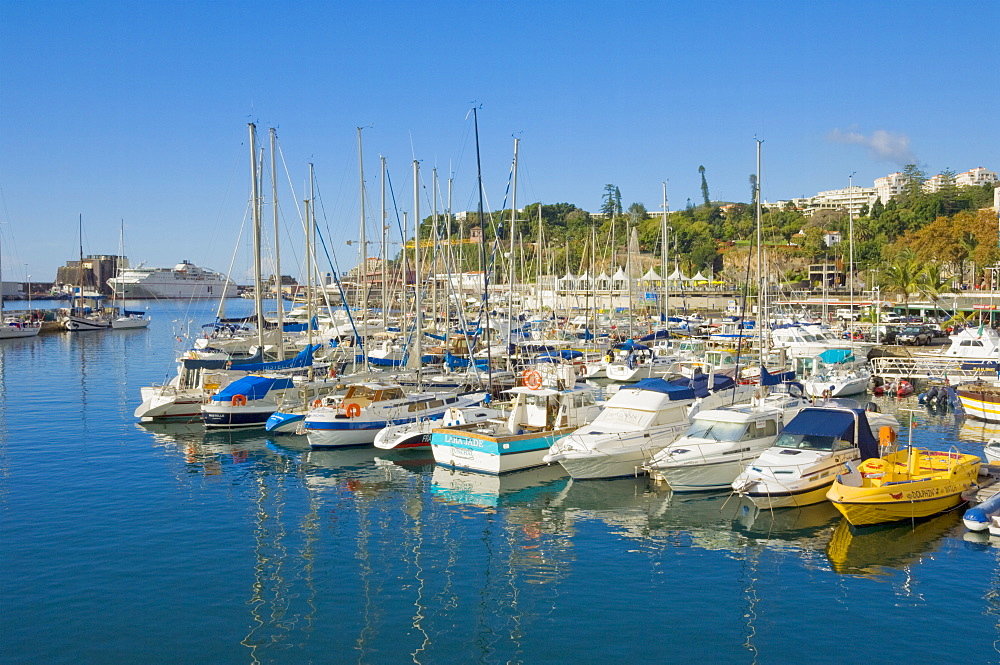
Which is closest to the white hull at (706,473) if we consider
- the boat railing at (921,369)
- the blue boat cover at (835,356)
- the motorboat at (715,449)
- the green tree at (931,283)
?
the motorboat at (715,449)

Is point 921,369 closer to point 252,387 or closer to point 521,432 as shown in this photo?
point 521,432

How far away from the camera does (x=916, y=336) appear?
64688 millimetres

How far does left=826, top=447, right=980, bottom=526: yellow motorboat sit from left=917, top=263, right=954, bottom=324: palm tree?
6766 cm

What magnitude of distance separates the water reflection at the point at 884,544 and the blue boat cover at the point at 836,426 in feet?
9.81

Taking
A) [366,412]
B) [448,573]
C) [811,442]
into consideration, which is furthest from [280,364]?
[811,442]

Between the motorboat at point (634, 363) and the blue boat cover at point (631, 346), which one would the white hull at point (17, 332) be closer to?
the blue boat cover at point (631, 346)

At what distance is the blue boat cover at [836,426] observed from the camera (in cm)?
2453

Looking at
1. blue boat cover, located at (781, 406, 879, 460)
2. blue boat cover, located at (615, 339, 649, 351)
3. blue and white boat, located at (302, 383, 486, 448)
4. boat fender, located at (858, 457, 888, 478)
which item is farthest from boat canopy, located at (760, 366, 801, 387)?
blue boat cover, located at (615, 339, 649, 351)

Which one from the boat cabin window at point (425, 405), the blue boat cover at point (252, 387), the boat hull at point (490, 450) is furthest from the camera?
the blue boat cover at point (252, 387)

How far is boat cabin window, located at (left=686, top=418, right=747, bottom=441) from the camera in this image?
85.3 feet

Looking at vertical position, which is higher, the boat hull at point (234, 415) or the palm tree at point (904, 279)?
the palm tree at point (904, 279)

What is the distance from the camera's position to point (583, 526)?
75.6 feet

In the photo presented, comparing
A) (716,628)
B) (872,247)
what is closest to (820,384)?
(716,628)

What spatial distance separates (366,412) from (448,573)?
15089 millimetres
